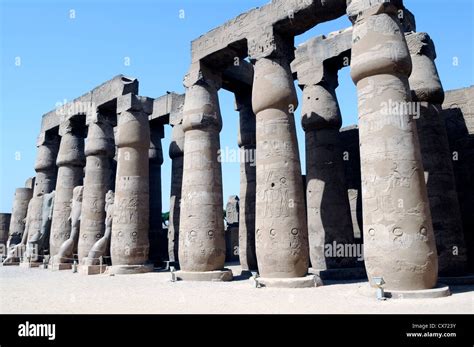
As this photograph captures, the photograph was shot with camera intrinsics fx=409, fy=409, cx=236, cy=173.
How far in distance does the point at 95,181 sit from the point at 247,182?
776 centimetres

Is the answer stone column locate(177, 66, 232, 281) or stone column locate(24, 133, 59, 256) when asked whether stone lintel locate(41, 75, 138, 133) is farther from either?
stone column locate(177, 66, 232, 281)

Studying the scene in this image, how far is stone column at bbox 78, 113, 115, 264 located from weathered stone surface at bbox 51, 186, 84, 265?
93 cm

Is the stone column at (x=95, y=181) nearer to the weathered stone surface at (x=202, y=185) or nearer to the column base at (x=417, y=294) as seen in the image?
the weathered stone surface at (x=202, y=185)

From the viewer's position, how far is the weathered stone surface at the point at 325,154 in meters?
14.8

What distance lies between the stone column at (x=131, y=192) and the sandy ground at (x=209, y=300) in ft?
14.1

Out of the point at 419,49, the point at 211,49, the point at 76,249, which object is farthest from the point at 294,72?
the point at 76,249

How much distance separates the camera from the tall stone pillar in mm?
17000

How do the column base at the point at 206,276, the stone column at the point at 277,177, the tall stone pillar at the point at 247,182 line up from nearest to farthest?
1. the stone column at the point at 277,177
2. the column base at the point at 206,276
3. the tall stone pillar at the point at 247,182

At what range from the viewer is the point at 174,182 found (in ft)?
73.7

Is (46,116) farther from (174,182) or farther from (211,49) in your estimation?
(211,49)

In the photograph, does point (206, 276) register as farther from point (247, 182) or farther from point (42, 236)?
point (42, 236)

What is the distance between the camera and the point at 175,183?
73.4 ft

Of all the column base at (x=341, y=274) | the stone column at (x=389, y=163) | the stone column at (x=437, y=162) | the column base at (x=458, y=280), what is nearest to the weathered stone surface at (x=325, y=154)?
the column base at (x=341, y=274)

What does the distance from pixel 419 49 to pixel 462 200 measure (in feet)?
17.2
